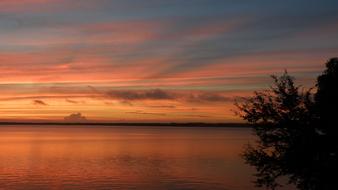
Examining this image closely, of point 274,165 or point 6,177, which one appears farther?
point 6,177

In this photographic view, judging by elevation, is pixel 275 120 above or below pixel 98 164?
above

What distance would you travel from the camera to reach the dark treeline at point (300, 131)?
2930 centimetres

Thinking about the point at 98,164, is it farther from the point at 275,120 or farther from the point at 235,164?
the point at 275,120

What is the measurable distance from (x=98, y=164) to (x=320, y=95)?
58.4 metres

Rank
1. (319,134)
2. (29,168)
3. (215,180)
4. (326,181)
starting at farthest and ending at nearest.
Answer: (29,168) < (215,180) < (319,134) < (326,181)

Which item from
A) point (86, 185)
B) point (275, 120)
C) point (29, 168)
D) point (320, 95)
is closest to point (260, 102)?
point (275, 120)

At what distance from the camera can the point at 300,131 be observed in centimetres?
3059

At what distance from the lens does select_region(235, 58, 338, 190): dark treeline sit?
2930cm

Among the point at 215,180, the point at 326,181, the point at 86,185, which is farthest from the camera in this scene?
the point at 215,180

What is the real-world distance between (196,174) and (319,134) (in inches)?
1568

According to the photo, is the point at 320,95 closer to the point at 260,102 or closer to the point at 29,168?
the point at 260,102

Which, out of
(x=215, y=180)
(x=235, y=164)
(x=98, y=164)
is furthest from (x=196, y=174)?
(x=98, y=164)

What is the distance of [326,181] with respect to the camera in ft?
92.6

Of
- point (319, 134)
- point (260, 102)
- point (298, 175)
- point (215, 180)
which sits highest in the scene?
point (260, 102)
